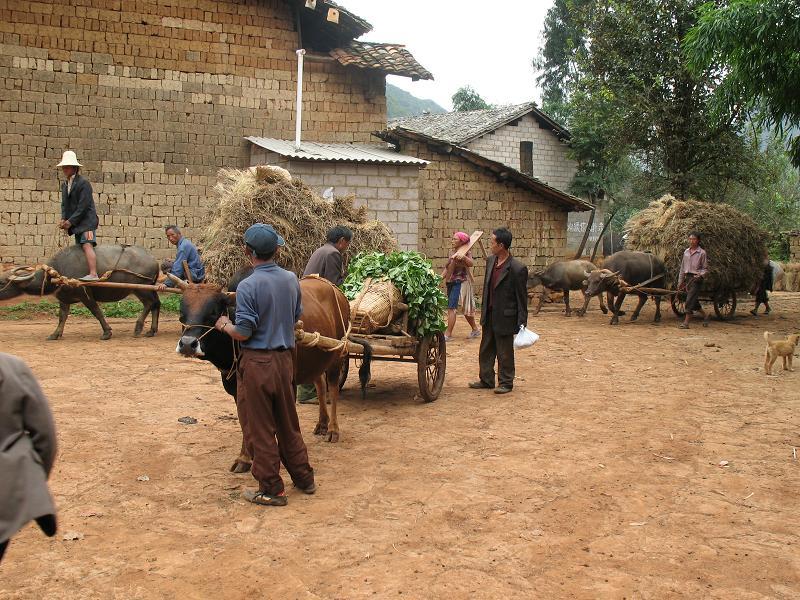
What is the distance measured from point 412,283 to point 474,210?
11.1 meters

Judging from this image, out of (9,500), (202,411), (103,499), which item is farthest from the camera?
(202,411)

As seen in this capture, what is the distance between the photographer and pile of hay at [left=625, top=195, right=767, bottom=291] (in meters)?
16.0

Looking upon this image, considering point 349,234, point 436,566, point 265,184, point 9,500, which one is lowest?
point 436,566

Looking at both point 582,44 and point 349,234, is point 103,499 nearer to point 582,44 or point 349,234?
point 349,234

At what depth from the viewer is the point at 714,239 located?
1612cm

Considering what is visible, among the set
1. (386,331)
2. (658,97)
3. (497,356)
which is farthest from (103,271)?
(658,97)

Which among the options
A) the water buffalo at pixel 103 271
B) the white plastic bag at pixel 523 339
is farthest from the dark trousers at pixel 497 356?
the water buffalo at pixel 103 271

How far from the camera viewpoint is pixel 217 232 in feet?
38.9

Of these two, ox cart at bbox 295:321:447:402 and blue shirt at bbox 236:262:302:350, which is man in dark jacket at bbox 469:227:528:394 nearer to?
ox cart at bbox 295:321:447:402

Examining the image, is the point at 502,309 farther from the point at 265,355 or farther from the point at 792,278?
the point at 792,278

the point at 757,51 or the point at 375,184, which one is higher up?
the point at 757,51

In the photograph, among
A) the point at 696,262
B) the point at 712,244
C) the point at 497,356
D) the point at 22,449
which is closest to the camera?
the point at 22,449

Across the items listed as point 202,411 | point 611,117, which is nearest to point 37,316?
point 202,411

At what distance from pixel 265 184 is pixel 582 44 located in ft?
96.8
